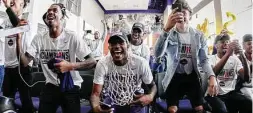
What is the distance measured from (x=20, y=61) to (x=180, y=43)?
1.21m

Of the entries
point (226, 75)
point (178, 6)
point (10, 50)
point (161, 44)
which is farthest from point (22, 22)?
point (226, 75)

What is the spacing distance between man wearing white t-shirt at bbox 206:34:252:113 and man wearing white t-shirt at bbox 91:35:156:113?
0.50m

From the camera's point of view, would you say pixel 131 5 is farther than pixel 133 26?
Yes

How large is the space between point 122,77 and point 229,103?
0.84m

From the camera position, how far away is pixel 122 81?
1.89 m

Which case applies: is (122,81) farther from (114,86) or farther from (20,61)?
(20,61)

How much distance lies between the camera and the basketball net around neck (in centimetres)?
188

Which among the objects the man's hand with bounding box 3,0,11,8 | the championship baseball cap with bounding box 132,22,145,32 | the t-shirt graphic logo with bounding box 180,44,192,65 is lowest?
the t-shirt graphic logo with bounding box 180,44,192,65

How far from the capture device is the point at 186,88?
6.48ft

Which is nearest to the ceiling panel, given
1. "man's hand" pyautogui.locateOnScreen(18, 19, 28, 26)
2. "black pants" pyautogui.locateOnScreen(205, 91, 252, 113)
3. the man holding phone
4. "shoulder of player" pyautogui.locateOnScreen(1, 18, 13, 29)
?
the man holding phone

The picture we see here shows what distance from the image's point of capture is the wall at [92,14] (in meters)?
2.28

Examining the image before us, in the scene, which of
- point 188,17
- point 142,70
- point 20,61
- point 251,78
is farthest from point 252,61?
point 20,61

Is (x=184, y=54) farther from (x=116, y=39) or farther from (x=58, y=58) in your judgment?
(x=58, y=58)

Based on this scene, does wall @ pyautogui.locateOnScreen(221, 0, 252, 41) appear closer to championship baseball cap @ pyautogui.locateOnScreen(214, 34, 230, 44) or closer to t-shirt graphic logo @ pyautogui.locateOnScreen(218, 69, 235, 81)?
championship baseball cap @ pyautogui.locateOnScreen(214, 34, 230, 44)
